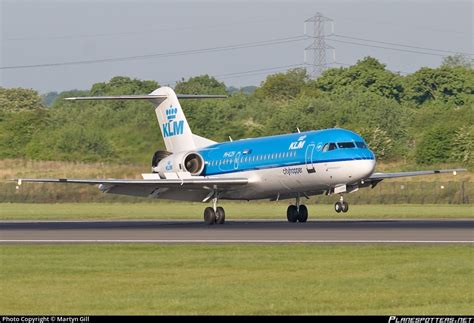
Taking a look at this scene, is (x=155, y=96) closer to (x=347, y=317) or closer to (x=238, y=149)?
(x=238, y=149)

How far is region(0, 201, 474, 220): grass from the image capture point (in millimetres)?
48562

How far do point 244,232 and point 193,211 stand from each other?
16.9 m

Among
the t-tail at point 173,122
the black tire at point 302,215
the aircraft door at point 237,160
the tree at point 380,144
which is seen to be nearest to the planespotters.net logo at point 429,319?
the black tire at point 302,215

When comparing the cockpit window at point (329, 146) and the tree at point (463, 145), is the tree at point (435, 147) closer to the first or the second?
the tree at point (463, 145)

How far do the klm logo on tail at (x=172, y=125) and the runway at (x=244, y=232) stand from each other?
24.7 ft

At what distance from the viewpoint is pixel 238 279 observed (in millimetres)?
21266

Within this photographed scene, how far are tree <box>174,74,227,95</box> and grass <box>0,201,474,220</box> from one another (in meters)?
66.5

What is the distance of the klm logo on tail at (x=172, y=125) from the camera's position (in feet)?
164

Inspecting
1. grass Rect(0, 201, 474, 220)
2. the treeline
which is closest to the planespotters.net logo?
grass Rect(0, 201, 474, 220)

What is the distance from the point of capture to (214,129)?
220ft

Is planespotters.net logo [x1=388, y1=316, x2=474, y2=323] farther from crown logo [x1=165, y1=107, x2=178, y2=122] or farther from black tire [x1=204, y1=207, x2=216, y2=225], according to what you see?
crown logo [x1=165, y1=107, x2=178, y2=122]

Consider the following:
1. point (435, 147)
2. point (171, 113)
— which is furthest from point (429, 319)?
point (435, 147)

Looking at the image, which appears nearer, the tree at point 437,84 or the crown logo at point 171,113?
the crown logo at point 171,113

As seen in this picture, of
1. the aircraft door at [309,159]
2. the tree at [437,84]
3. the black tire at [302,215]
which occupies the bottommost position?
the black tire at [302,215]
